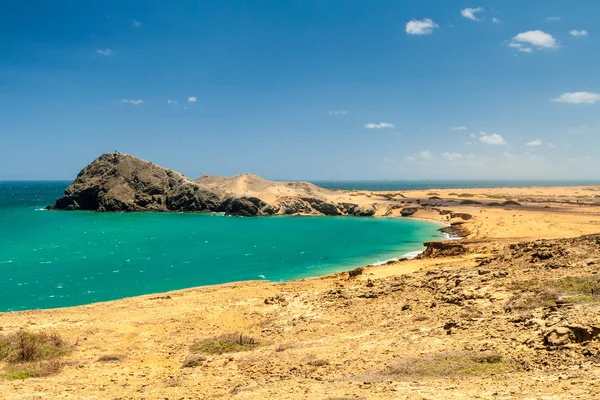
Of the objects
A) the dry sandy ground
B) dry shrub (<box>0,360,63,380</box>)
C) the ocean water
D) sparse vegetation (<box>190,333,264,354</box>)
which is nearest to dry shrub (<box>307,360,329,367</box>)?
the dry sandy ground

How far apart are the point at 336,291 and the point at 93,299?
16923 mm

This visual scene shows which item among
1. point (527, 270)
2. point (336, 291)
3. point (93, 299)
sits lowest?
point (93, 299)

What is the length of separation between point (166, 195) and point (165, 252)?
190 ft

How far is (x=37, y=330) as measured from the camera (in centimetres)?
1691

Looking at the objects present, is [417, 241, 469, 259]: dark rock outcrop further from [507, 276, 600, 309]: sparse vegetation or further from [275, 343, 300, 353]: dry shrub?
[275, 343, 300, 353]: dry shrub

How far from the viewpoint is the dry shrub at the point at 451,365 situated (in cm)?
1008

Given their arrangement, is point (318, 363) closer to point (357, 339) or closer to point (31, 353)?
point (357, 339)

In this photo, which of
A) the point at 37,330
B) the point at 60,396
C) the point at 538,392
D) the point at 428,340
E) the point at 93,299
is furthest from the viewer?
the point at 93,299

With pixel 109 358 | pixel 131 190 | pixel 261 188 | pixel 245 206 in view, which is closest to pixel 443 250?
pixel 109 358

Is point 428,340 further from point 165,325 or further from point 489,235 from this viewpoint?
point 489,235

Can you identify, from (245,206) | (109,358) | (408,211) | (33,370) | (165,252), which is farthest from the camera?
(245,206)

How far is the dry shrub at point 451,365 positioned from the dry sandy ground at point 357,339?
0.17 ft

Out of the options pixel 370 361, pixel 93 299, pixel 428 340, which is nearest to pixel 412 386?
pixel 370 361

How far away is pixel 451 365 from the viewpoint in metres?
10.6
